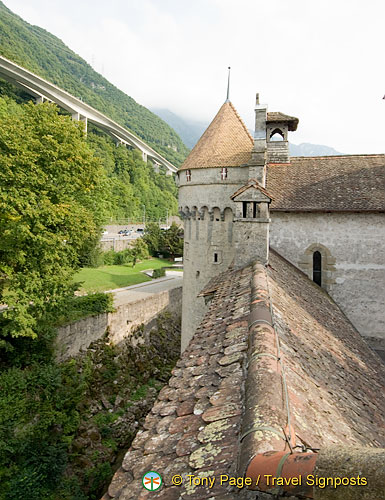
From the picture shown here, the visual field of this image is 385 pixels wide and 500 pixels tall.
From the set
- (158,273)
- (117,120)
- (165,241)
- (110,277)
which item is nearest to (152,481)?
(110,277)

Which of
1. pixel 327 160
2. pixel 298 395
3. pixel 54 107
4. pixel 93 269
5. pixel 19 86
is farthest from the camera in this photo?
pixel 19 86

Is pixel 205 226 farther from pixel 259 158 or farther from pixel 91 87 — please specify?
pixel 91 87

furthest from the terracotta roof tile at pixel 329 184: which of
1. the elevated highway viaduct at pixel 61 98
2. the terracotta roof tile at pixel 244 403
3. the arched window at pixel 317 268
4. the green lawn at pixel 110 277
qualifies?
the elevated highway viaduct at pixel 61 98

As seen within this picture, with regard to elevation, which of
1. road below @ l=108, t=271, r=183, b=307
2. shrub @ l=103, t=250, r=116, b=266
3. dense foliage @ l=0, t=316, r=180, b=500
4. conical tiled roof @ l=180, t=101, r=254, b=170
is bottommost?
dense foliage @ l=0, t=316, r=180, b=500

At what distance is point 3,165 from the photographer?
45.5ft

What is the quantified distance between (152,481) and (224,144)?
14601 mm

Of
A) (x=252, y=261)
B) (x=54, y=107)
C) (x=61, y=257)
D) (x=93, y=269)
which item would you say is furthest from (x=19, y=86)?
(x=252, y=261)

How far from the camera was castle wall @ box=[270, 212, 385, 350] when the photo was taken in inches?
495

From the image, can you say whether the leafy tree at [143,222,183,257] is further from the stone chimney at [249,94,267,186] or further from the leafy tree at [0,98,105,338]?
the stone chimney at [249,94,267,186]

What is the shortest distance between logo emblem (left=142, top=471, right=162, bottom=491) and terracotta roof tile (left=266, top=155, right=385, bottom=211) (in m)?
11.0

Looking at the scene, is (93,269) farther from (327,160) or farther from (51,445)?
(327,160)

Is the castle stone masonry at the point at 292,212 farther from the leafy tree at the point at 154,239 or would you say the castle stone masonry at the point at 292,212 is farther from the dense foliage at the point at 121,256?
the leafy tree at the point at 154,239

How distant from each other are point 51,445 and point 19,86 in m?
61.1

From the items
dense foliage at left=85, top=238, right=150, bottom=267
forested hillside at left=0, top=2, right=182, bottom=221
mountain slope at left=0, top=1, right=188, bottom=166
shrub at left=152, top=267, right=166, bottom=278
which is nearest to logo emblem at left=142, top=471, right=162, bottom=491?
forested hillside at left=0, top=2, right=182, bottom=221
